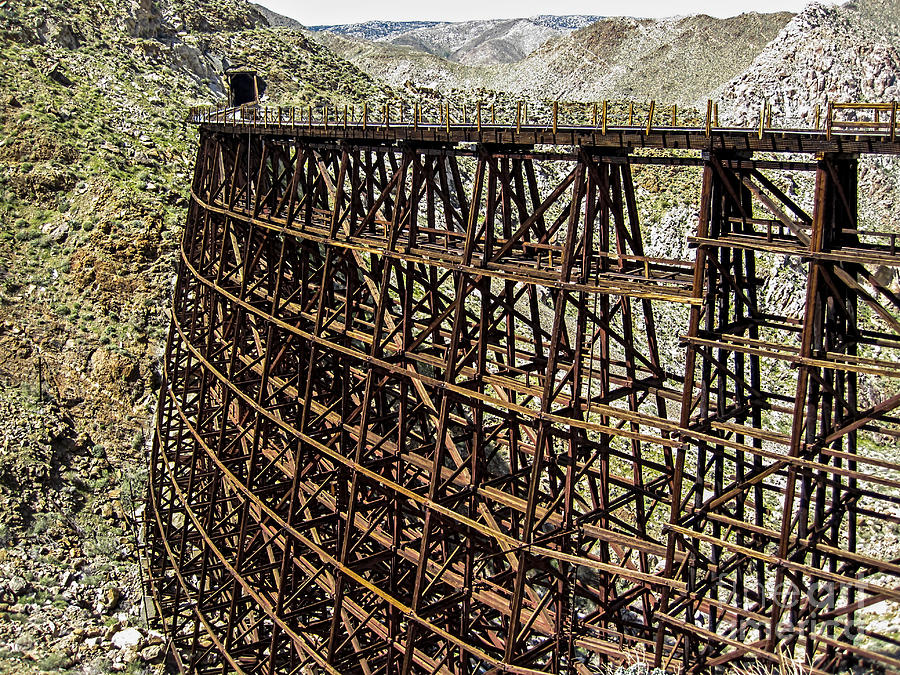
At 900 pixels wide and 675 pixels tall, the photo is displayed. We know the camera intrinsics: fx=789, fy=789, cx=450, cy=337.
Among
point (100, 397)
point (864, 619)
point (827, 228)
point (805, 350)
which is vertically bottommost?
point (864, 619)

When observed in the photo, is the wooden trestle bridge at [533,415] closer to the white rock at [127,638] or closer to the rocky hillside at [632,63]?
the white rock at [127,638]

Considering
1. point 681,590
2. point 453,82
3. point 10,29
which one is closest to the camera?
point 681,590

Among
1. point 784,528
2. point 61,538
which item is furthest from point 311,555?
point 784,528

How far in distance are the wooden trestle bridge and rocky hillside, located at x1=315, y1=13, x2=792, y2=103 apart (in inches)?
1594

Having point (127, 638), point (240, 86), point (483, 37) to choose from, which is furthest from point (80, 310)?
point (483, 37)

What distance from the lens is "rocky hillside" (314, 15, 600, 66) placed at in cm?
12681

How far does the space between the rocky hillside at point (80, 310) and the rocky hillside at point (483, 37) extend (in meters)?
95.6

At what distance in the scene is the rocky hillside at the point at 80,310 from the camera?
16375 mm

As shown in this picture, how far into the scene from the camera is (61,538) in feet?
56.6

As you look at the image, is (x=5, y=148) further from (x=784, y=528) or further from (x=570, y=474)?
(x=784, y=528)

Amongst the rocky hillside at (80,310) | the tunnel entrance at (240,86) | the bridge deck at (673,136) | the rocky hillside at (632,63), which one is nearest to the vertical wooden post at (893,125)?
the bridge deck at (673,136)

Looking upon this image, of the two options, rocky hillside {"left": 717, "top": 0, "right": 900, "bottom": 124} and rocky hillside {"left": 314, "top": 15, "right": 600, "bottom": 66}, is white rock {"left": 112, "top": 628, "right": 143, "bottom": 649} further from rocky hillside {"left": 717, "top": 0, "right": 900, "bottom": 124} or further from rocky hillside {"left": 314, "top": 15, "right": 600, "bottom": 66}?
rocky hillside {"left": 314, "top": 15, "right": 600, "bottom": 66}

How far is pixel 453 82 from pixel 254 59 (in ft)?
97.3

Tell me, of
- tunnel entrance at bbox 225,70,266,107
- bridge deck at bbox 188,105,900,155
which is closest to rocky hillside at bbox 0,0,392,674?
tunnel entrance at bbox 225,70,266,107
